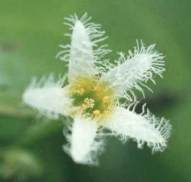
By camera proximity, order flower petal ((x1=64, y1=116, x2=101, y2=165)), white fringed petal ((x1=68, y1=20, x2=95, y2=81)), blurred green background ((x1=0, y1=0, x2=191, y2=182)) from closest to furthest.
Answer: flower petal ((x1=64, y1=116, x2=101, y2=165)) < white fringed petal ((x1=68, y1=20, x2=95, y2=81)) < blurred green background ((x1=0, y1=0, x2=191, y2=182))

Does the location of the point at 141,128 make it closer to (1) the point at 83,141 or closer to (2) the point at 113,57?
(1) the point at 83,141

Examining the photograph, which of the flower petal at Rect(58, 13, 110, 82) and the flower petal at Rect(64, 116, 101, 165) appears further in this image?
the flower petal at Rect(58, 13, 110, 82)

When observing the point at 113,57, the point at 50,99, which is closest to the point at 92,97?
the point at 50,99

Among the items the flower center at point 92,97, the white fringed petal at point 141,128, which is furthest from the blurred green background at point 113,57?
the white fringed petal at point 141,128

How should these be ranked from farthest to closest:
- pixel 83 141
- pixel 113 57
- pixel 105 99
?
pixel 113 57
pixel 105 99
pixel 83 141

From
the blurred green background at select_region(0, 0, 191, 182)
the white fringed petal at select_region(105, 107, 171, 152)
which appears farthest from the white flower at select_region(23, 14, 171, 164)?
the blurred green background at select_region(0, 0, 191, 182)

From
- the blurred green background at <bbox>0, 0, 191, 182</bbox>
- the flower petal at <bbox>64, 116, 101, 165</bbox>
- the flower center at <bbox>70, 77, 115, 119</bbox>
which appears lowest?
the flower petal at <bbox>64, 116, 101, 165</bbox>

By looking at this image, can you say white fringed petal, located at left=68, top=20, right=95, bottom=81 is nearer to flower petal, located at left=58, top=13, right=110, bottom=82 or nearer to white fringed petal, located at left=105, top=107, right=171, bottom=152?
flower petal, located at left=58, top=13, right=110, bottom=82

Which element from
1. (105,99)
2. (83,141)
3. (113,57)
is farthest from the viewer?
(113,57)
